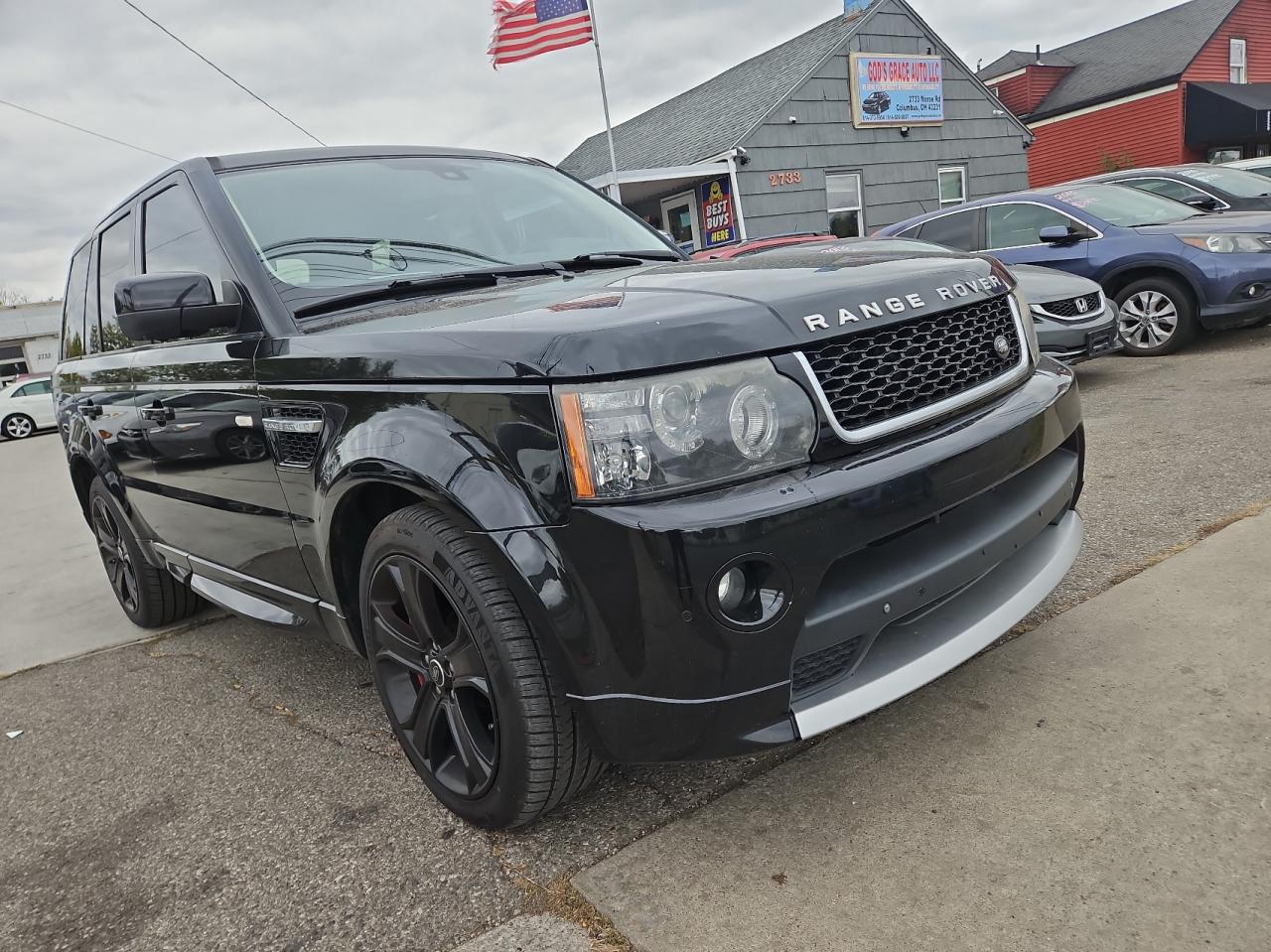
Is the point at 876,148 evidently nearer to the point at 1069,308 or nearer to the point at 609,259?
the point at 1069,308

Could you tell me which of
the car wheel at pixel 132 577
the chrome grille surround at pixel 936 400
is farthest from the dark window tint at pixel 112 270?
the chrome grille surround at pixel 936 400

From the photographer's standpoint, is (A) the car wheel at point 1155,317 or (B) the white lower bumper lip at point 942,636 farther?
(A) the car wheel at point 1155,317

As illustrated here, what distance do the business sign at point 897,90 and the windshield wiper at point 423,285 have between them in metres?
15.6

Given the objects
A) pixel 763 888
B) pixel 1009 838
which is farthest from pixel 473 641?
pixel 1009 838

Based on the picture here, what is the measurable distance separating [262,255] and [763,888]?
6.75ft

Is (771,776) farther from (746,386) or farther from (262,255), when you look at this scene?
(262,255)

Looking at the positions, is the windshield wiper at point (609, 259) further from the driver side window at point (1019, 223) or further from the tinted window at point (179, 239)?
the driver side window at point (1019, 223)

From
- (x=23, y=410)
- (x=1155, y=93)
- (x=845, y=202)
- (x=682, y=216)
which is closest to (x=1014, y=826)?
(x=682, y=216)

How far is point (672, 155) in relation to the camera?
16.7 metres

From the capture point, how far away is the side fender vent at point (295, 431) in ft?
7.22

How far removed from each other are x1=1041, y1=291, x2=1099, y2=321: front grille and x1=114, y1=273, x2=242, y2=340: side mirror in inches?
212

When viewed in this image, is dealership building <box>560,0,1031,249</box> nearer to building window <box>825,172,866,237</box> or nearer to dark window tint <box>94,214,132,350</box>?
building window <box>825,172,866,237</box>

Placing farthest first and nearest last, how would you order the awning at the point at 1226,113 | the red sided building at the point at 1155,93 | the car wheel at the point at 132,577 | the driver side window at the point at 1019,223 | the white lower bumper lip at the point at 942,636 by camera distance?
the red sided building at the point at 1155,93 < the awning at the point at 1226,113 < the driver side window at the point at 1019,223 < the car wheel at the point at 132,577 < the white lower bumper lip at the point at 942,636

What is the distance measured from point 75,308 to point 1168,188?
886 centimetres
